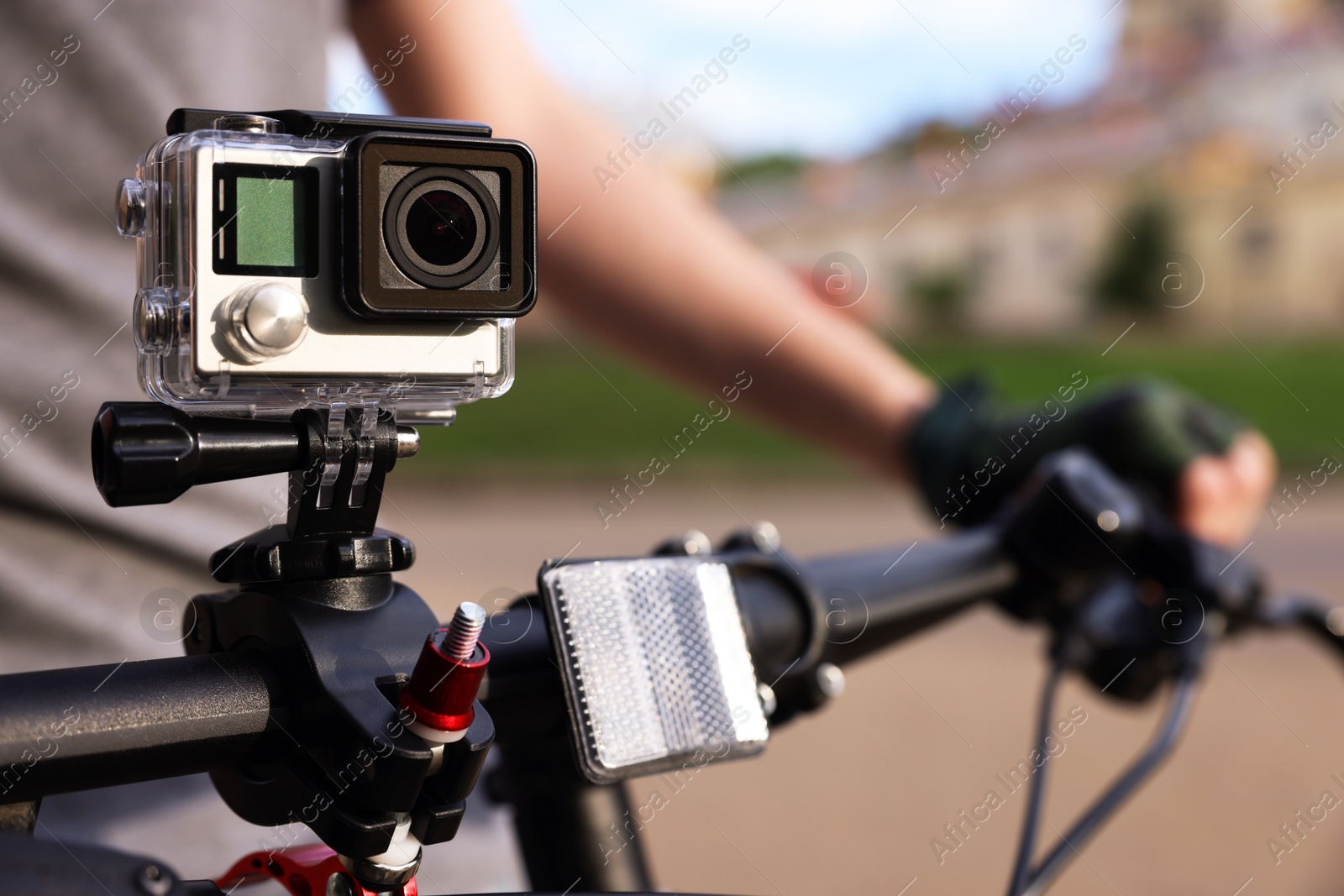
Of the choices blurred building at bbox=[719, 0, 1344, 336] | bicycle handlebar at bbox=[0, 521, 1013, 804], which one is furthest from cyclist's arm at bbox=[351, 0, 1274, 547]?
blurred building at bbox=[719, 0, 1344, 336]

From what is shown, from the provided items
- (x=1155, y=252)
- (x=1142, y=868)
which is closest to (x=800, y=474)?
(x=1142, y=868)

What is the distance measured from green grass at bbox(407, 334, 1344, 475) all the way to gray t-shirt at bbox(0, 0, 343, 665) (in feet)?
39.3

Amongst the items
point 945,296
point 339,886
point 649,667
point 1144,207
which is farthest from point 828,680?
point 945,296

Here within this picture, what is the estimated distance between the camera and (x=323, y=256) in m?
0.55

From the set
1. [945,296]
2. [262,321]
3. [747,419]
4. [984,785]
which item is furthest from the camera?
[945,296]

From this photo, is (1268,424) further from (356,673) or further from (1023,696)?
(356,673)

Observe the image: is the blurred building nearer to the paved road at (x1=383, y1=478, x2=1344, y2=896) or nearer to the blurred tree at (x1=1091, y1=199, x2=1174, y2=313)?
the blurred tree at (x1=1091, y1=199, x2=1174, y2=313)

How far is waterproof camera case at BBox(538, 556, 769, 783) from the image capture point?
73 cm

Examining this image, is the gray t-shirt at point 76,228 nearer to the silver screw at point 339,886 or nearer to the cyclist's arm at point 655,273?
the cyclist's arm at point 655,273

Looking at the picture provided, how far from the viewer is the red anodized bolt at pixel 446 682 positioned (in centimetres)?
54

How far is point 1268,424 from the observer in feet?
66.4

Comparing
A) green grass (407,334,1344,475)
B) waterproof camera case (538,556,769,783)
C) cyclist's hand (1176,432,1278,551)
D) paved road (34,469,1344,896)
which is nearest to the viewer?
waterproof camera case (538,556,769,783)

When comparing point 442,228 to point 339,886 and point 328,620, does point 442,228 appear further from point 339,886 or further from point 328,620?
point 339,886

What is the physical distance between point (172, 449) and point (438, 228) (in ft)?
0.51
